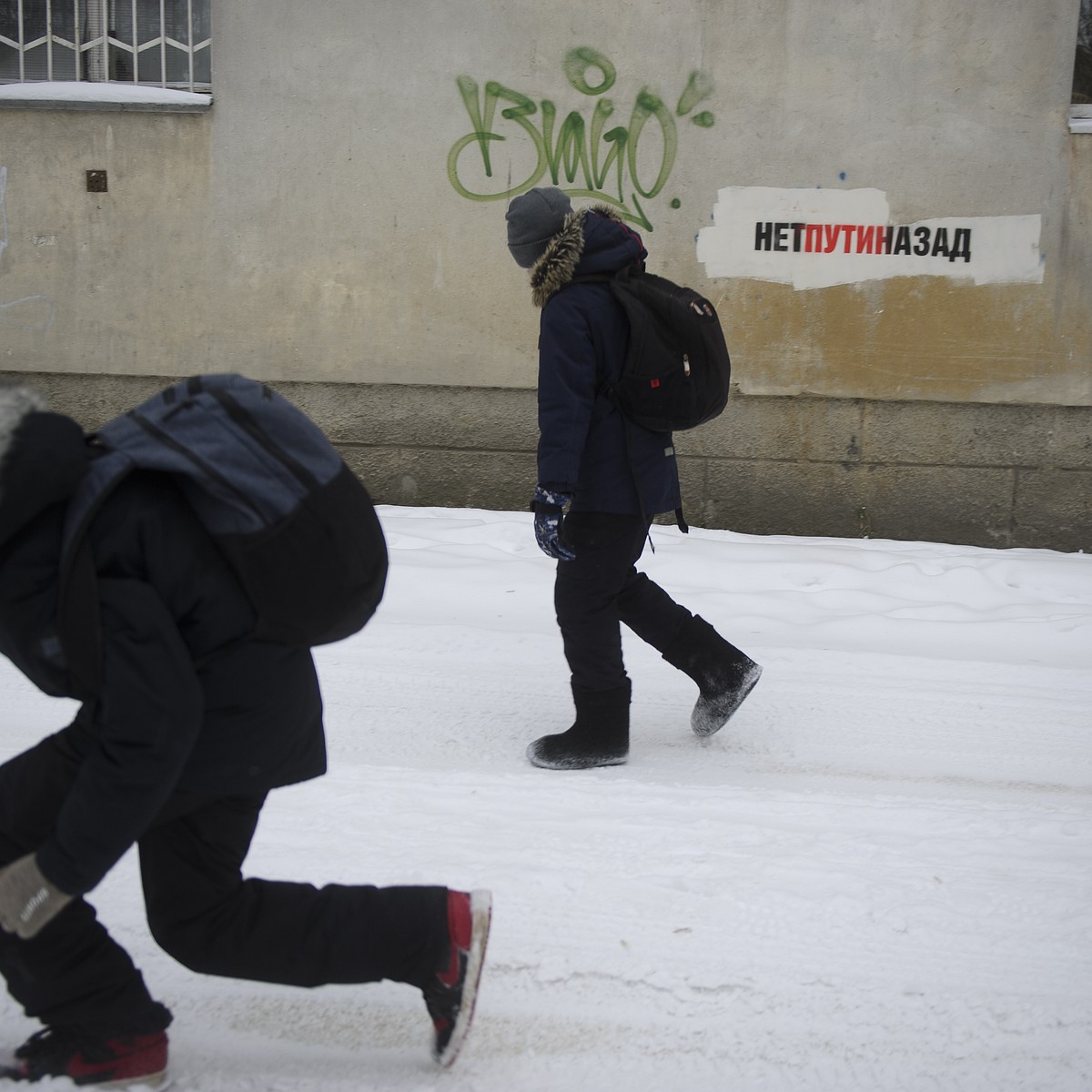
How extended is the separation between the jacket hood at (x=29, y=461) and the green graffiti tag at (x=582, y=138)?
16.7 feet

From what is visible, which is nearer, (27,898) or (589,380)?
(27,898)

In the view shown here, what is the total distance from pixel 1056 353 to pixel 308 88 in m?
4.17

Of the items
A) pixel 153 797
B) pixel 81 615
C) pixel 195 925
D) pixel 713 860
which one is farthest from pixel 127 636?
pixel 713 860

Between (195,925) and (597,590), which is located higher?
(597,590)

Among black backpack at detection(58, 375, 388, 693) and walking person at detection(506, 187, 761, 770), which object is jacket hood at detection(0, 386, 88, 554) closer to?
black backpack at detection(58, 375, 388, 693)

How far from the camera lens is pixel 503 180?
648cm

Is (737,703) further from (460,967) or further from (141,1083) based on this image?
(141,1083)

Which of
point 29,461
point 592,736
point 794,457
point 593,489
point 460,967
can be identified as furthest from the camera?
point 794,457

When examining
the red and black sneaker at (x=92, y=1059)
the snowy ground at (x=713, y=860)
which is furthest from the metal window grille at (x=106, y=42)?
the red and black sneaker at (x=92, y=1059)

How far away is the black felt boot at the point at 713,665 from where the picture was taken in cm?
362

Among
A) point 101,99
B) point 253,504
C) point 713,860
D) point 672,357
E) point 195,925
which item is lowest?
point 713,860

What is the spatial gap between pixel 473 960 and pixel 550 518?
4.89 ft

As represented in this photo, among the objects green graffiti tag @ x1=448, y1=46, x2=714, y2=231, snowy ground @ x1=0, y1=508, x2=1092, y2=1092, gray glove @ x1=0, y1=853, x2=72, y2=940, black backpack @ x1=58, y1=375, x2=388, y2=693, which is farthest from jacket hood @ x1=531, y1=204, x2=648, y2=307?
green graffiti tag @ x1=448, y1=46, x2=714, y2=231

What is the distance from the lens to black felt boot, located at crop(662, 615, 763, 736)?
3.62 m
